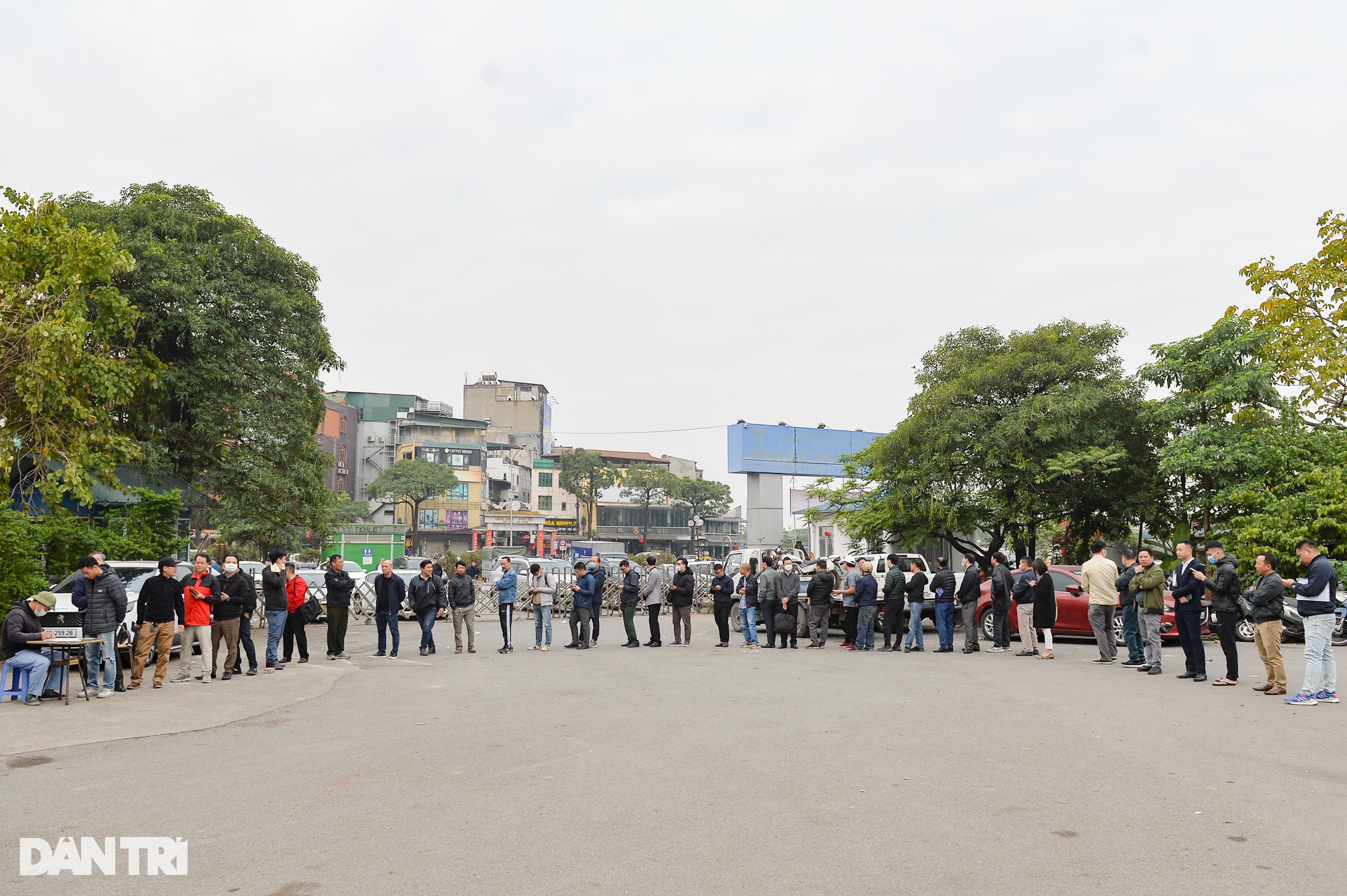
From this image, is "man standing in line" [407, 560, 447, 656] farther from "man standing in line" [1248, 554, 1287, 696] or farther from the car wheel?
the car wheel

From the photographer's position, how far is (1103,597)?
1452 centimetres

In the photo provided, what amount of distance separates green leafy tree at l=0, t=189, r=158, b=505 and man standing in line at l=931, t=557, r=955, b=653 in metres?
14.5

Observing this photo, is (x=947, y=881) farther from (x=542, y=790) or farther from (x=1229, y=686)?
(x=1229, y=686)

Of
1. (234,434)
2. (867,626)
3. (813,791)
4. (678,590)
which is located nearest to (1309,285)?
(867,626)

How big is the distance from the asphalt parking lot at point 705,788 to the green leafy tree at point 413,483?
200ft

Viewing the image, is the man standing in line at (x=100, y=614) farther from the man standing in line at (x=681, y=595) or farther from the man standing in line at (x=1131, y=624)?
the man standing in line at (x=1131, y=624)

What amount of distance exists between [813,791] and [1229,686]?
7.88 meters

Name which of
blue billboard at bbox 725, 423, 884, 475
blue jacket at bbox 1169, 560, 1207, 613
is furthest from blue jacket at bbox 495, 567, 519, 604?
blue billboard at bbox 725, 423, 884, 475

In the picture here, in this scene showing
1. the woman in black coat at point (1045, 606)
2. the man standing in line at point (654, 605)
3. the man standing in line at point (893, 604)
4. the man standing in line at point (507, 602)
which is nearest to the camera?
the woman in black coat at point (1045, 606)

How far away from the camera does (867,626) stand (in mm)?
18172

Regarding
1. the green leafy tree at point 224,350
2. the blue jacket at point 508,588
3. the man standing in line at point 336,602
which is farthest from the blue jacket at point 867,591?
the green leafy tree at point 224,350

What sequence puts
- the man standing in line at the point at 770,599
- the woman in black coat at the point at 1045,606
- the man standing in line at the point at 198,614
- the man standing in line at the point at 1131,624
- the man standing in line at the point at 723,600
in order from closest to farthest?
the man standing in line at the point at 198,614
the man standing in line at the point at 1131,624
the woman in black coat at the point at 1045,606
the man standing in line at the point at 770,599
the man standing in line at the point at 723,600

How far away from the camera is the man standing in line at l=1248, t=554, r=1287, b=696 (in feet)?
35.1

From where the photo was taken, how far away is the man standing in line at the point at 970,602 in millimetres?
17109
